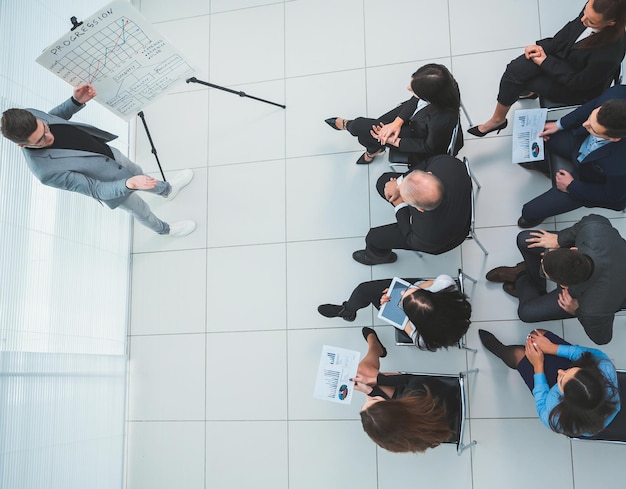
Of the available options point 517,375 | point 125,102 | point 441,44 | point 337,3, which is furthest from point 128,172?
point 517,375

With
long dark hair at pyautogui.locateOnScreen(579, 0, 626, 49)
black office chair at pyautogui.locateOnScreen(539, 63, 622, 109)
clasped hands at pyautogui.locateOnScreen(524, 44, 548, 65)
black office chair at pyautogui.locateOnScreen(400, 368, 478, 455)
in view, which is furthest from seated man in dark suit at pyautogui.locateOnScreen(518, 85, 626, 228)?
black office chair at pyautogui.locateOnScreen(400, 368, 478, 455)

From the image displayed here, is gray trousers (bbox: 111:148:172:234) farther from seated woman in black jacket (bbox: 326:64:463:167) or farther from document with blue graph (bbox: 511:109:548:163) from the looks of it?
document with blue graph (bbox: 511:109:548:163)

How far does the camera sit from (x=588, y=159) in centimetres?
270

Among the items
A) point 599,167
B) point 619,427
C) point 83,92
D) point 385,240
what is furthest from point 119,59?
point 619,427

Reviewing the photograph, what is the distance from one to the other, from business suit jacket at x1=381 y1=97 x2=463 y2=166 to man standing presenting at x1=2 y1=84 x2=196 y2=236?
1.57m

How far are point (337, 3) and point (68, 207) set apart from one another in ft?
8.37

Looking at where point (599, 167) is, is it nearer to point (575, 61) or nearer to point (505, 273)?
point (575, 61)

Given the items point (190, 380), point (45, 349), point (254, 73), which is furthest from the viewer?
point (254, 73)

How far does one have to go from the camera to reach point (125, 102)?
10.7ft

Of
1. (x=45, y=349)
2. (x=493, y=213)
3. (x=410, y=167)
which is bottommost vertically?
(x=493, y=213)

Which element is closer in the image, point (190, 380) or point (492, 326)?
point (492, 326)

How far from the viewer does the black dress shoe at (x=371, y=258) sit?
10.9 feet

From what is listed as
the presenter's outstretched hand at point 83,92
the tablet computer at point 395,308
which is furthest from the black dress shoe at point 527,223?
the presenter's outstretched hand at point 83,92

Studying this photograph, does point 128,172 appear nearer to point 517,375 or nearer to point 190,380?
point 190,380
